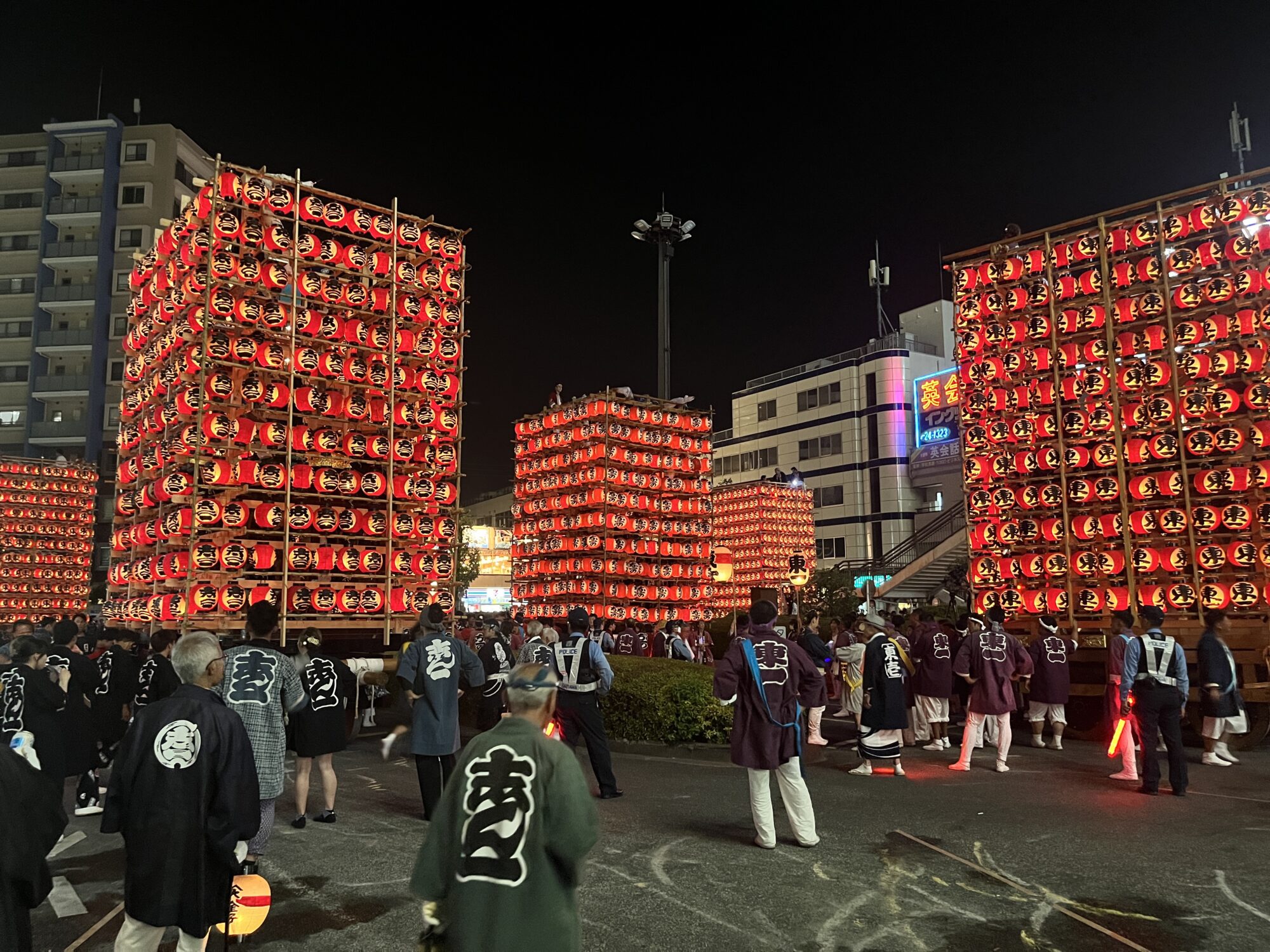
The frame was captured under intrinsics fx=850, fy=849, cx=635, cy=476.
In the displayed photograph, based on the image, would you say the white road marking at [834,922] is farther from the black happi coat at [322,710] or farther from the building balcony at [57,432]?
the building balcony at [57,432]

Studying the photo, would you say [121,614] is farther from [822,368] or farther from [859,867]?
[822,368]

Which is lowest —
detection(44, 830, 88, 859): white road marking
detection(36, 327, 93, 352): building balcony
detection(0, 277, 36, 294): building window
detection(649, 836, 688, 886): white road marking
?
detection(44, 830, 88, 859): white road marking

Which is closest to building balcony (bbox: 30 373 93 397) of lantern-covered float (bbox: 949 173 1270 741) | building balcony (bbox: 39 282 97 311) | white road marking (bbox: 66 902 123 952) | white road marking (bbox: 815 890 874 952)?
building balcony (bbox: 39 282 97 311)

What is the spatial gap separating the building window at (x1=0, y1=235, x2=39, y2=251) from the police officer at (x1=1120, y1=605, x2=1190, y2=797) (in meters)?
63.9

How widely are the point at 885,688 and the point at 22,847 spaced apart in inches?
383

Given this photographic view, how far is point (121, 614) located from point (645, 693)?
1142 cm

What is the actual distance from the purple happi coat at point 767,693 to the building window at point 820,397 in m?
52.0

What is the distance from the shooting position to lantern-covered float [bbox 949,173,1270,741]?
46.7 ft

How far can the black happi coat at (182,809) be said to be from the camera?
162 inches

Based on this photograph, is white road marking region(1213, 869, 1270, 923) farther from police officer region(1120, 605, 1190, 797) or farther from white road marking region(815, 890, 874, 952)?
police officer region(1120, 605, 1190, 797)

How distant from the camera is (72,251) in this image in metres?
52.8

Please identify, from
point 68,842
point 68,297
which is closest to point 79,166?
point 68,297

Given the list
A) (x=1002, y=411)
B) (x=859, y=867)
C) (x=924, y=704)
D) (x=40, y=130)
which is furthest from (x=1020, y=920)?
(x=40, y=130)

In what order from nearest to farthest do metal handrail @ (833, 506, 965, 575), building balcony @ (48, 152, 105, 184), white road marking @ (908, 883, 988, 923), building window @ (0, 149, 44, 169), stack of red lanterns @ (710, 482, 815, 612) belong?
white road marking @ (908, 883, 988, 923)
metal handrail @ (833, 506, 965, 575)
stack of red lanterns @ (710, 482, 815, 612)
building balcony @ (48, 152, 105, 184)
building window @ (0, 149, 44, 169)
